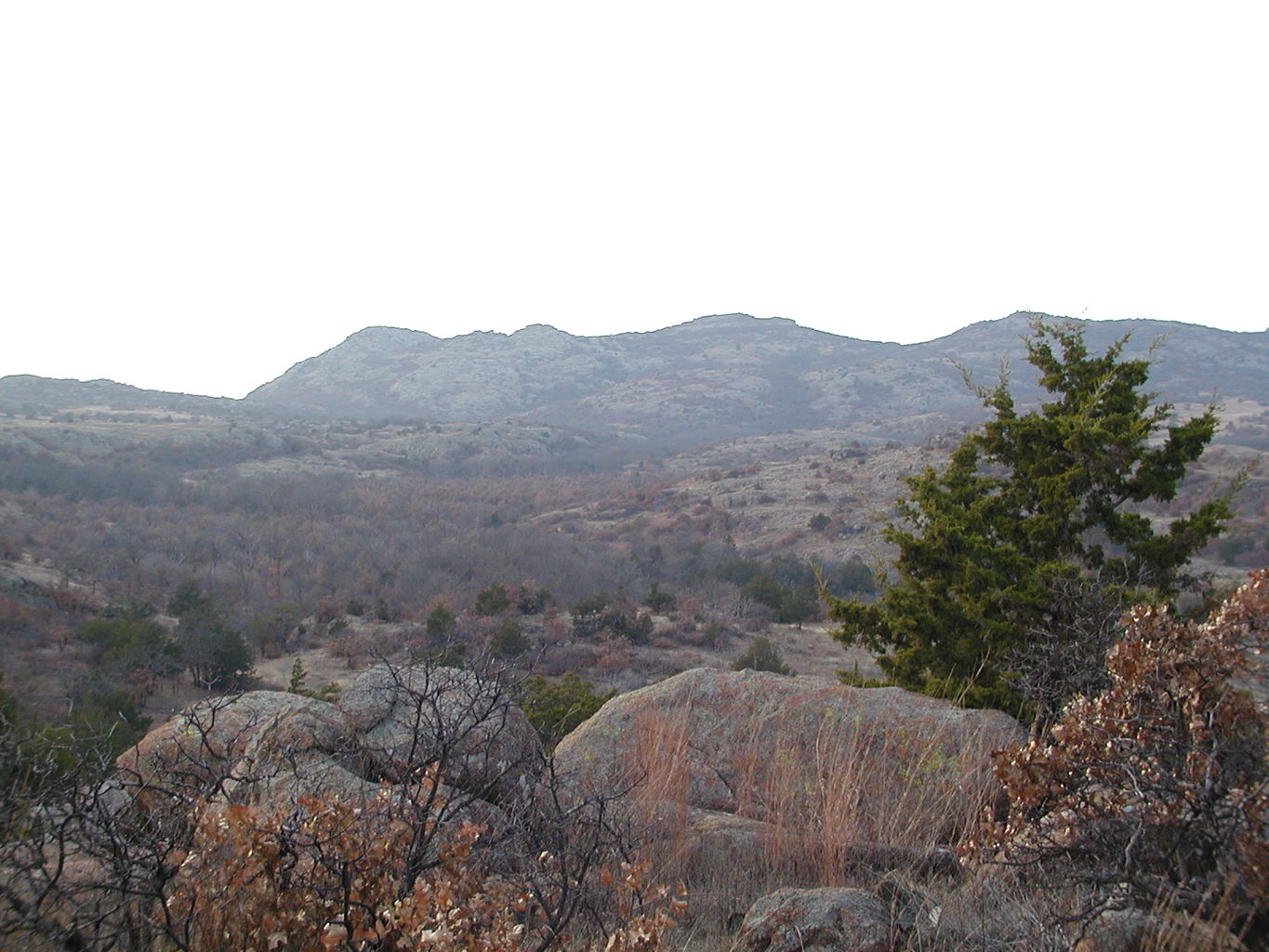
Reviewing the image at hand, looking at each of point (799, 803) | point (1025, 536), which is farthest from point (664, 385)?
point (799, 803)

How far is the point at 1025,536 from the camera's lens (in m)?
6.90

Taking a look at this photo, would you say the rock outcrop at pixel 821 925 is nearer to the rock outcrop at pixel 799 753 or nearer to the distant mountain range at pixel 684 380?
the rock outcrop at pixel 799 753

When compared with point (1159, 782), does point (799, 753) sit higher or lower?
lower

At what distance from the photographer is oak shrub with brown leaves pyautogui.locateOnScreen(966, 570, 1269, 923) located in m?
2.19

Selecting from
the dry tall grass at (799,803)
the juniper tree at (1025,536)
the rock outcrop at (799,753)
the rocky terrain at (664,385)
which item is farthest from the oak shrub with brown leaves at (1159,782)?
the rocky terrain at (664,385)

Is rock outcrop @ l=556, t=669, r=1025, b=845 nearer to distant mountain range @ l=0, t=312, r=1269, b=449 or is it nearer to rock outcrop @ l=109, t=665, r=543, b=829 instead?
rock outcrop @ l=109, t=665, r=543, b=829

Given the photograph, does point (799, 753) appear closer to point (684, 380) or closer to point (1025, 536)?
point (1025, 536)

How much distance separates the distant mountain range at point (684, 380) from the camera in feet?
255

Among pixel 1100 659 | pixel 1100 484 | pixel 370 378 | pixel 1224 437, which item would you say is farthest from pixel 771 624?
pixel 370 378

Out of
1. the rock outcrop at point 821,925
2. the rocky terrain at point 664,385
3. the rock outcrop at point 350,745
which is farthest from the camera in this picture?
the rocky terrain at point 664,385

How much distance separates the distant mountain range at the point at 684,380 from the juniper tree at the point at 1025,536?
5929 cm

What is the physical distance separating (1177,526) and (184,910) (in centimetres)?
746

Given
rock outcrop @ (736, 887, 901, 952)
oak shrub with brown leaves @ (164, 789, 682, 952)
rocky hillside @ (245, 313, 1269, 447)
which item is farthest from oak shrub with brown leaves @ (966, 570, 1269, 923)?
rocky hillside @ (245, 313, 1269, 447)

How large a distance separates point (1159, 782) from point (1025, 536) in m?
4.81
